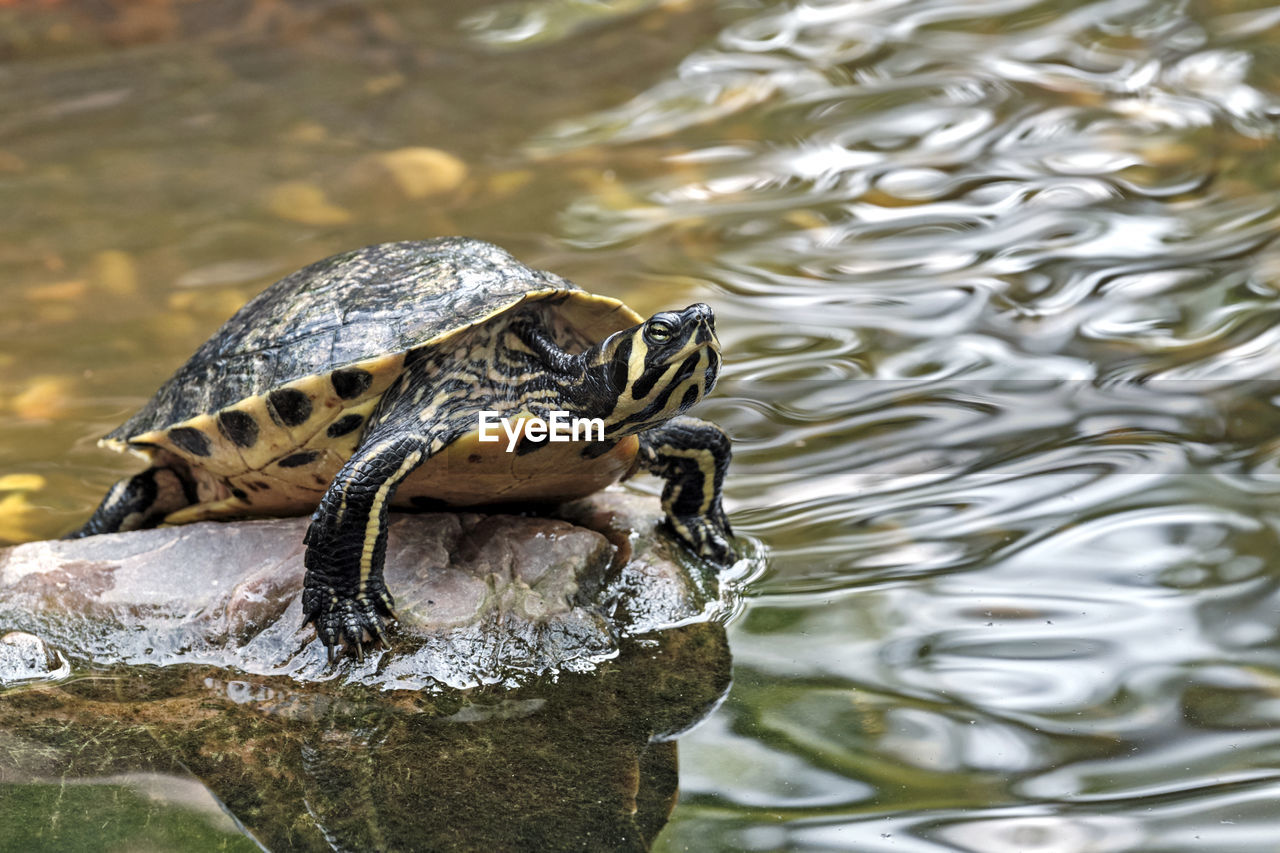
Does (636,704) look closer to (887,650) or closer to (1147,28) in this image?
(887,650)

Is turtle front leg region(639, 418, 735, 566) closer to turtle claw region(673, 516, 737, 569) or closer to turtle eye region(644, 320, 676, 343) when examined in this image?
turtle claw region(673, 516, 737, 569)

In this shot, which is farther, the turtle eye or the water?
the turtle eye

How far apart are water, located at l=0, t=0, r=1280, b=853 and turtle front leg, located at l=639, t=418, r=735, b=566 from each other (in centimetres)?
30

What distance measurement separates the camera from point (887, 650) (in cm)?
357

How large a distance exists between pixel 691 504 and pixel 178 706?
1.77 meters

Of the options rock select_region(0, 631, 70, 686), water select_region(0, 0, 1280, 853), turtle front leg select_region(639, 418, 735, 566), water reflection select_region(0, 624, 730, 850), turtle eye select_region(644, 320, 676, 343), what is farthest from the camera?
turtle front leg select_region(639, 418, 735, 566)

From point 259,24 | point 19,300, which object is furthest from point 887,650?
point 259,24

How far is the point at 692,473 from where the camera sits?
414 centimetres

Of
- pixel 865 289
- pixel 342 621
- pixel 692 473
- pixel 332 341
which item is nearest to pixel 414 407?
pixel 332 341

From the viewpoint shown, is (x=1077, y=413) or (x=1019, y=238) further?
(x=1019, y=238)

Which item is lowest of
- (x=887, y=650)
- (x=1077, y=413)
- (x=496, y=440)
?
(x=1077, y=413)

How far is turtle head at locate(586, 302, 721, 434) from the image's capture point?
3.36 metres

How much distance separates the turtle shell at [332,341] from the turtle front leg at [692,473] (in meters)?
0.43

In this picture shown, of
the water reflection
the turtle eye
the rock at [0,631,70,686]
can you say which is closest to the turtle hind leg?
the rock at [0,631,70,686]
